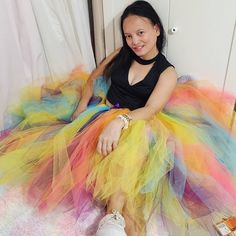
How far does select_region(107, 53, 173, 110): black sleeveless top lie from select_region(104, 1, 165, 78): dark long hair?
30 mm

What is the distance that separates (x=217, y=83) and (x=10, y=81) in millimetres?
871

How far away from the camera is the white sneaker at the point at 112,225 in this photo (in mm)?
778

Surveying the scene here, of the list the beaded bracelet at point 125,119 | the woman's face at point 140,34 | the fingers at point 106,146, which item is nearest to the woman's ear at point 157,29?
the woman's face at point 140,34

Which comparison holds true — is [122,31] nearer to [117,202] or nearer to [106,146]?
[106,146]

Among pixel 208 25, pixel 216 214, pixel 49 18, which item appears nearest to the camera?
pixel 216 214

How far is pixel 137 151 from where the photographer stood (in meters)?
0.87

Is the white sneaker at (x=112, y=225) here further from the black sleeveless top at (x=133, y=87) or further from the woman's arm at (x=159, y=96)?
the black sleeveless top at (x=133, y=87)

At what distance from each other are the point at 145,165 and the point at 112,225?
198 millimetres

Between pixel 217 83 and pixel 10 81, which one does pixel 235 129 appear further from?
pixel 10 81

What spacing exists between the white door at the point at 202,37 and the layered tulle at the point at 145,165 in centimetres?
9

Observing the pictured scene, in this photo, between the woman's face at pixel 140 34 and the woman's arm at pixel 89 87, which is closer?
the woman's face at pixel 140 34

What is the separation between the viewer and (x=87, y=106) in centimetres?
118

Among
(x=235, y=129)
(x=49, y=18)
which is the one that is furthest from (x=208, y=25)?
(x=49, y=18)

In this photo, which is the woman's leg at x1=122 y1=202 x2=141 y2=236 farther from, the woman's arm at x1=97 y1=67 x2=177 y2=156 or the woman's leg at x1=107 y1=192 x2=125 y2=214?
the woman's arm at x1=97 y1=67 x2=177 y2=156
